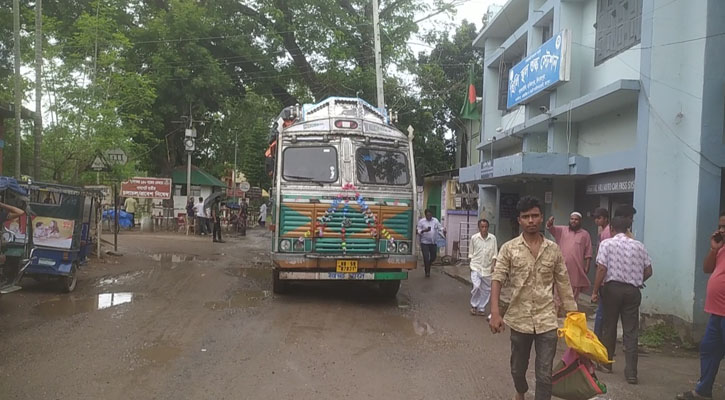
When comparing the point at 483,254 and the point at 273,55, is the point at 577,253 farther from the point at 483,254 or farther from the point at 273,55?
the point at 273,55

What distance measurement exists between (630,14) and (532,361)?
6.59 m

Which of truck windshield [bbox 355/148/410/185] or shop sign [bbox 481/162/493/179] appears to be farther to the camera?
shop sign [bbox 481/162/493/179]

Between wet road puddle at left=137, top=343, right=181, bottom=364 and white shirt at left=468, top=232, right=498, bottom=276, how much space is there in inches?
186

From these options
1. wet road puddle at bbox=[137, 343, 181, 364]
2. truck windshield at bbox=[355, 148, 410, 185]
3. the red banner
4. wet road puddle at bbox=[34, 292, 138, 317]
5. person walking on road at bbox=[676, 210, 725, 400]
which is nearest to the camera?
person walking on road at bbox=[676, 210, 725, 400]

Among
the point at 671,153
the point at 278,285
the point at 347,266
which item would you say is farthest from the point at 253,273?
the point at 671,153

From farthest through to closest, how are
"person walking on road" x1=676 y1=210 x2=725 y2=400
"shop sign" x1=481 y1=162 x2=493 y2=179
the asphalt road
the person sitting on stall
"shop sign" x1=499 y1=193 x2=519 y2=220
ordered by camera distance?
"shop sign" x1=499 y1=193 x2=519 y2=220
"shop sign" x1=481 y1=162 x2=493 y2=179
the person sitting on stall
the asphalt road
"person walking on road" x1=676 y1=210 x2=725 y2=400

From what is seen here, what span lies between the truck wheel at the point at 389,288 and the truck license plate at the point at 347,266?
108 centimetres

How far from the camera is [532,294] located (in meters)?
4.23

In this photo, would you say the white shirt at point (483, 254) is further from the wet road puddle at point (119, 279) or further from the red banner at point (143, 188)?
the red banner at point (143, 188)

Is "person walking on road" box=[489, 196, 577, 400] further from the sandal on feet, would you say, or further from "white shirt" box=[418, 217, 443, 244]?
"white shirt" box=[418, 217, 443, 244]

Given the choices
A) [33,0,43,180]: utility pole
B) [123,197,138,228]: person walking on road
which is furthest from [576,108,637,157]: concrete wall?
[123,197,138,228]: person walking on road

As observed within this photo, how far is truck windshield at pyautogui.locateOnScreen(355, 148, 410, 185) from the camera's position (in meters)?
9.50

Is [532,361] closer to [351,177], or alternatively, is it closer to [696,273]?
[696,273]

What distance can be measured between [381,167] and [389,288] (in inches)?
83.2
